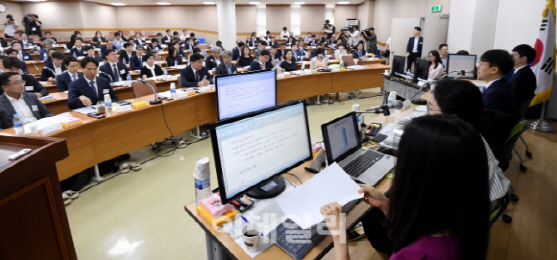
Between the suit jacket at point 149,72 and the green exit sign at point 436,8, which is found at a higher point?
the green exit sign at point 436,8

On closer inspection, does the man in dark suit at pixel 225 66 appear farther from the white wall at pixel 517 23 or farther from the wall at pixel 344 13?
the wall at pixel 344 13

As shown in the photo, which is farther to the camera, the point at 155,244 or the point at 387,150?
the point at 155,244

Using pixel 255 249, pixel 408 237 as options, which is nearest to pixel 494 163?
pixel 408 237

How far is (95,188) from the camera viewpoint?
10.6 feet

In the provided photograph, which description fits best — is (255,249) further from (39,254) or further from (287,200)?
(39,254)

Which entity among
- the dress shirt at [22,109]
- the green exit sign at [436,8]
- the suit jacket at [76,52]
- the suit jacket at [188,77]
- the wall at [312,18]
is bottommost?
the dress shirt at [22,109]

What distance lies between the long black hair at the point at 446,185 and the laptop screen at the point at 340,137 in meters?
0.82

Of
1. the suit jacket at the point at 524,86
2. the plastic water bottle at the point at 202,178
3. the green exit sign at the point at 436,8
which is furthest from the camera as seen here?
the green exit sign at the point at 436,8

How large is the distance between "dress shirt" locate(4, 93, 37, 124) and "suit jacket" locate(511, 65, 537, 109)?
17.9 feet

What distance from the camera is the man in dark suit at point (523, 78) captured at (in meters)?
3.62

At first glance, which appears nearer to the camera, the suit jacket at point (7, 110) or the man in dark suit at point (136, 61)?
the suit jacket at point (7, 110)

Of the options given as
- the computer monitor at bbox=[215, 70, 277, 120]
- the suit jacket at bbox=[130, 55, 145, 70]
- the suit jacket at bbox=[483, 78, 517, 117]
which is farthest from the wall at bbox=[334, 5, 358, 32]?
the suit jacket at bbox=[483, 78, 517, 117]

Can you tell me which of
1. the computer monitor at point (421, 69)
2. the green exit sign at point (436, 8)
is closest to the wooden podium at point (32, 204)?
the computer monitor at point (421, 69)

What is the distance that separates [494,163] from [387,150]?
0.67 meters
